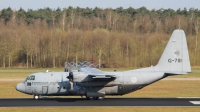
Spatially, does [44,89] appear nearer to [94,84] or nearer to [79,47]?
[94,84]

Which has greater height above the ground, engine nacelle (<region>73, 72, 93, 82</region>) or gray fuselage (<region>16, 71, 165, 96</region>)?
engine nacelle (<region>73, 72, 93, 82</region>)

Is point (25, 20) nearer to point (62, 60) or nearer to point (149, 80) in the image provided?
point (62, 60)

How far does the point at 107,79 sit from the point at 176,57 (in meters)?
6.31

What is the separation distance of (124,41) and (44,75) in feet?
243

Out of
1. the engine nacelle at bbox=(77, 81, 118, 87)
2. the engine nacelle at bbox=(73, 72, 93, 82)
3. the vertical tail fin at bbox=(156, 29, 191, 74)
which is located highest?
the vertical tail fin at bbox=(156, 29, 191, 74)

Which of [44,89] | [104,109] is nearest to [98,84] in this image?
[104,109]

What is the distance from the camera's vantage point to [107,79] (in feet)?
116

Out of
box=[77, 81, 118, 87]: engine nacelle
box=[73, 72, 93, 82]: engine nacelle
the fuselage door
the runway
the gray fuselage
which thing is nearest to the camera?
the runway

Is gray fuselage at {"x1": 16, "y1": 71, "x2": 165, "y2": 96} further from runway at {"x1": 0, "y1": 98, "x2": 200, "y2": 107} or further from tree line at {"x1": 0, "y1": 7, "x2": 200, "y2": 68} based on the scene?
tree line at {"x1": 0, "y1": 7, "x2": 200, "y2": 68}

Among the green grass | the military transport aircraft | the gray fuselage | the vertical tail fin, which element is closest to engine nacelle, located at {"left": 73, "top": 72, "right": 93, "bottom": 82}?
the military transport aircraft

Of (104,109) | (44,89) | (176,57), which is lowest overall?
(104,109)

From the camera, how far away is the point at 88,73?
35.2 metres

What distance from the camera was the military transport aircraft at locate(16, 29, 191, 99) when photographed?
117ft

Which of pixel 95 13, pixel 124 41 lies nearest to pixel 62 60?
pixel 124 41
